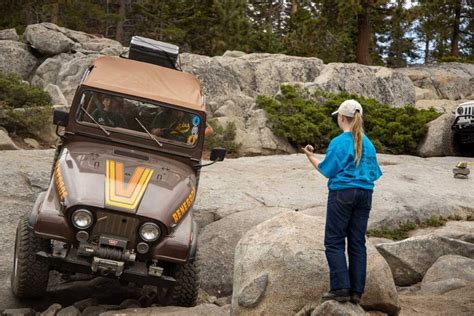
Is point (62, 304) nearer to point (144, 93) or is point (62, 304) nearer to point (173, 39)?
point (144, 93)

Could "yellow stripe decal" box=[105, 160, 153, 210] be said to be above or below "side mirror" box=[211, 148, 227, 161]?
below

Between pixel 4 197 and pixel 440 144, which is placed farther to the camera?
pixel 440 144

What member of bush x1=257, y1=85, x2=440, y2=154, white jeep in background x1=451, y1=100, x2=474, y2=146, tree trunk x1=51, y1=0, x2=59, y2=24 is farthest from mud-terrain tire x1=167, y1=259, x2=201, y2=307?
tree trunk x1=51, y1=0, x2=59, y2=24

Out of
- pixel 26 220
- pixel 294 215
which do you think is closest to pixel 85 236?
pixel 26 220

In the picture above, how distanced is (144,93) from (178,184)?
1.31 m

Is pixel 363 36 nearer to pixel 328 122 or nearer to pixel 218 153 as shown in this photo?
pixel 328 122

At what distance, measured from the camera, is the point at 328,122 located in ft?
53.6

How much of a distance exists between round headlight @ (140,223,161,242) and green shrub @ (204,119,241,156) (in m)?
9.27

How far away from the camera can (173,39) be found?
31.2 metres

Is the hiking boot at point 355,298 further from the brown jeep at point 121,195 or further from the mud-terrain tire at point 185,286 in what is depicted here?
the mud-terrain tire at point 185,286

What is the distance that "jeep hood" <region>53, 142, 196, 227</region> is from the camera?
5840 mm

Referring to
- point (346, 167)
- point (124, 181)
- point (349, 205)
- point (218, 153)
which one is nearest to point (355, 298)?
point (349, 205)

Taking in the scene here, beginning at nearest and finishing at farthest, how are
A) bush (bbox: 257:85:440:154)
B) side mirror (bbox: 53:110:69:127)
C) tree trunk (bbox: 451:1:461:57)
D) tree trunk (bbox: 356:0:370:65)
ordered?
side mirror (bbox: 53:110:69:127)
bush (bbox: 257:85:440:154)
tree trunk (bbox: 356:0:370:65)
tree trunk (bbox: 451:1:461:57)

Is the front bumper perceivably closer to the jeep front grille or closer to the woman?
the jeep front grille
